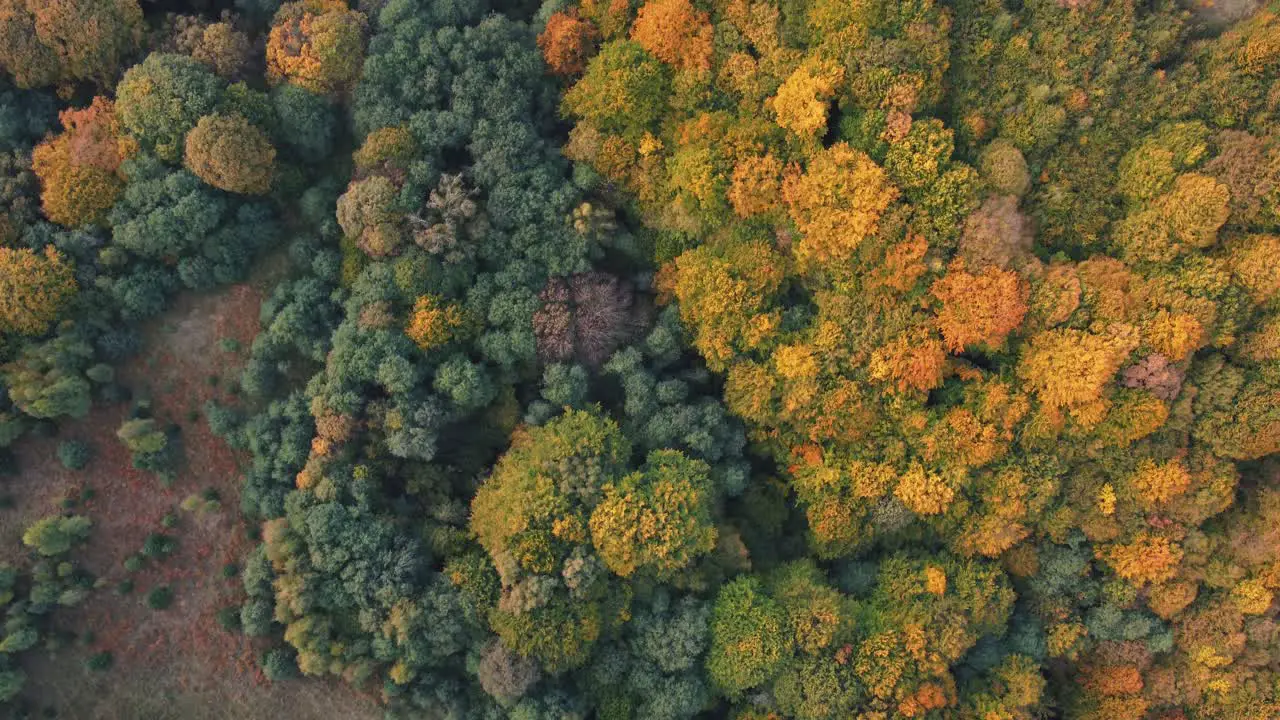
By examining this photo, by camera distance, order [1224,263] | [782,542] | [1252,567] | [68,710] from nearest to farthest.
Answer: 1. [1224,263]
2. [1252,567]
3. [68,710]
4. [782,542]

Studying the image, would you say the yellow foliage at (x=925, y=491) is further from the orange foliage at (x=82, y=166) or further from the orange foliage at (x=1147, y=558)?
the orange foliage at (x=82, y=166)

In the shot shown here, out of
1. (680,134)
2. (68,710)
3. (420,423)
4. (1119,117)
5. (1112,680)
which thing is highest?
(1119,117)

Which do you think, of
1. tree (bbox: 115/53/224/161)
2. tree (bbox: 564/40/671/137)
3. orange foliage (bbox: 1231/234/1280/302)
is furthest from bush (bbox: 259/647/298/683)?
orange foliage (bbox: 1231/234/1280/302)

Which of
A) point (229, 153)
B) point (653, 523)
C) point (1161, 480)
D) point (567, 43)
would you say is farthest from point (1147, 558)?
point (229, 153)

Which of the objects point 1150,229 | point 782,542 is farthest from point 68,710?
point 1150,229

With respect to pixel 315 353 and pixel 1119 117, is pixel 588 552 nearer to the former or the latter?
pixel 315 353
